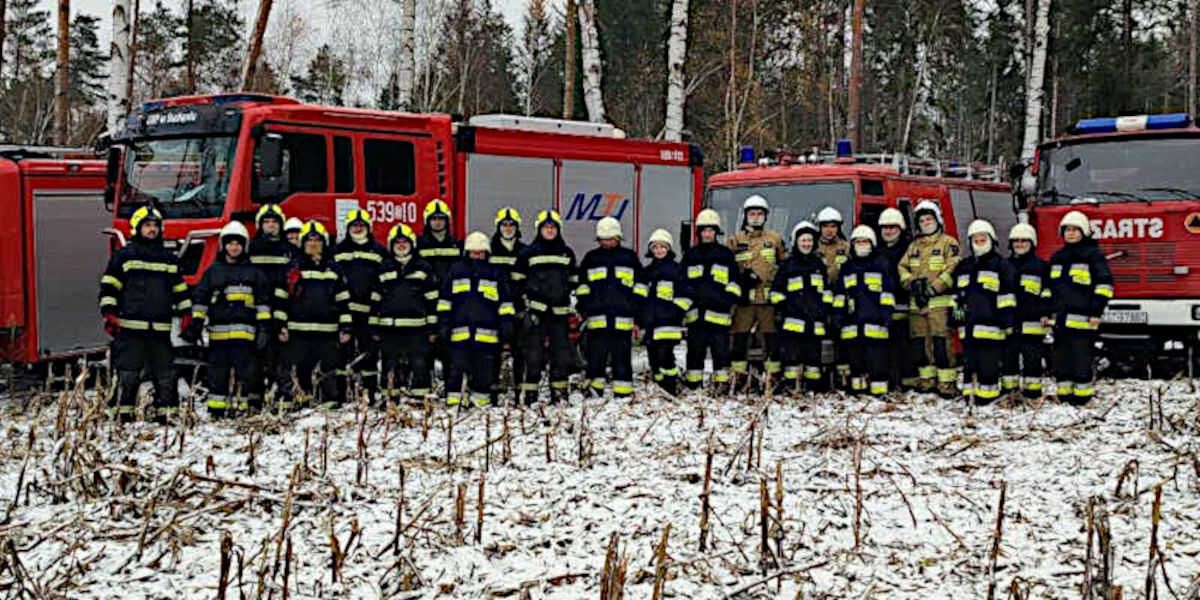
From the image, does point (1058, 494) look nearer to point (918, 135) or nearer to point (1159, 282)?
point (1159, 282)

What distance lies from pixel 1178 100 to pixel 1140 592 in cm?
3933

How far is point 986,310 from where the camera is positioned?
8.78 meters

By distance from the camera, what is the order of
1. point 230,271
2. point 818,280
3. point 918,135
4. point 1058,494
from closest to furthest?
point 1058,494 → point 230,271 → point 818,280 → point 918,135

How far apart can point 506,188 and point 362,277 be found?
2463 mm

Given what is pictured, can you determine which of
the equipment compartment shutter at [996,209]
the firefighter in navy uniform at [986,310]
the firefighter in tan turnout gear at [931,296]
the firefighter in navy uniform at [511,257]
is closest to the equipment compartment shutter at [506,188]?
the firefighter in navy uniform at [511,257]

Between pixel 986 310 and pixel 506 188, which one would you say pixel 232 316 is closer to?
pixel 506 188

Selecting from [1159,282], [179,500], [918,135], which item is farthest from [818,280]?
[918,135]

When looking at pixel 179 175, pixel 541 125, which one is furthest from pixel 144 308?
pixel 541 125

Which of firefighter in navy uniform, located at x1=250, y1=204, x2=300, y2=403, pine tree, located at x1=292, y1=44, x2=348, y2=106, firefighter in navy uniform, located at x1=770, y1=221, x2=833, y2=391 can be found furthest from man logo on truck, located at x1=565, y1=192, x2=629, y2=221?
pine tree, located at x1=292, y1=44, x2=348, y2=106

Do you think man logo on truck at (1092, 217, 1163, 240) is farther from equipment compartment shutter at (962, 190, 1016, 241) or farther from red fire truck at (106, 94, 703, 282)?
red fire truck at (106, 94, 703, 282)

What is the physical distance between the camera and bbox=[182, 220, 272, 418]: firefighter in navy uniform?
8297 mm

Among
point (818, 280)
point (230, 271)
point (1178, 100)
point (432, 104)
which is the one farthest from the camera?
point (1178, 100)

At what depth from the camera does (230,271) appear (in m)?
8.33

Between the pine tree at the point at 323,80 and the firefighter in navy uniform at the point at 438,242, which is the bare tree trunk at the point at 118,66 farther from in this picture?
the pine tree at the point at 323,80
